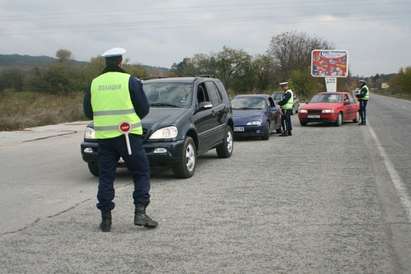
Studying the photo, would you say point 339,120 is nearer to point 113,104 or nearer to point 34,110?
point 34,110

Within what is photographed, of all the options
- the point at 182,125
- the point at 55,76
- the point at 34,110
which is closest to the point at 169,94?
the point at 182,125

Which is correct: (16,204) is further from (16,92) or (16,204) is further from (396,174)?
(16,92)

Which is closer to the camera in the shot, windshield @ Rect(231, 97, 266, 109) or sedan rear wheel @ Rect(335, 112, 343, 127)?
windshield @ Rect(231, 97, 266, 109)

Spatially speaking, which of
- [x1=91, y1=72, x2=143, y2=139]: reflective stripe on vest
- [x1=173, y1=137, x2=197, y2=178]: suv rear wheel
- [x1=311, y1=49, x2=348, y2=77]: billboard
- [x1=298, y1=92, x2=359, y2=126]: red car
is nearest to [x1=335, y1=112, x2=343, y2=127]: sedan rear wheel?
[x1=298, y1=92, x2=359, y2=126]: red car

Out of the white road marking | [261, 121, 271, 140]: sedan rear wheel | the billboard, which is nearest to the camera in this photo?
the white road marking

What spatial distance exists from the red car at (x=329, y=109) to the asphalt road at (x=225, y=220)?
1032 centimetres

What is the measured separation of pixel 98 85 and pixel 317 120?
55.7 ft

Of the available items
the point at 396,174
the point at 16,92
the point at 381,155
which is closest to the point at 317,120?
the point at 381,155

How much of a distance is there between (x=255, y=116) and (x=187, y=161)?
7.32 meters

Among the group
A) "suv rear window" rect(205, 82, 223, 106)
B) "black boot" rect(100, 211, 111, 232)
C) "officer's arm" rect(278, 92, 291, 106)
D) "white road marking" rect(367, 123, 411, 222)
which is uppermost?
"suv rear window" rect(205, 82, 223, 106)

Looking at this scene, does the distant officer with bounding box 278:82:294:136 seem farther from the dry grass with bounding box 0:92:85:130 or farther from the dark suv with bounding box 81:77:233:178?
the dry grass with bounding box 0:92:85:130

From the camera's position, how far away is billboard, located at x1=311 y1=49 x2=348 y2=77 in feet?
156

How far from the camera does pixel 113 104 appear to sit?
5.75 meters

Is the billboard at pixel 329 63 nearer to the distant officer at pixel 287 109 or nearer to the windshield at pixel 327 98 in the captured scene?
the windshield at pixel 327 98
